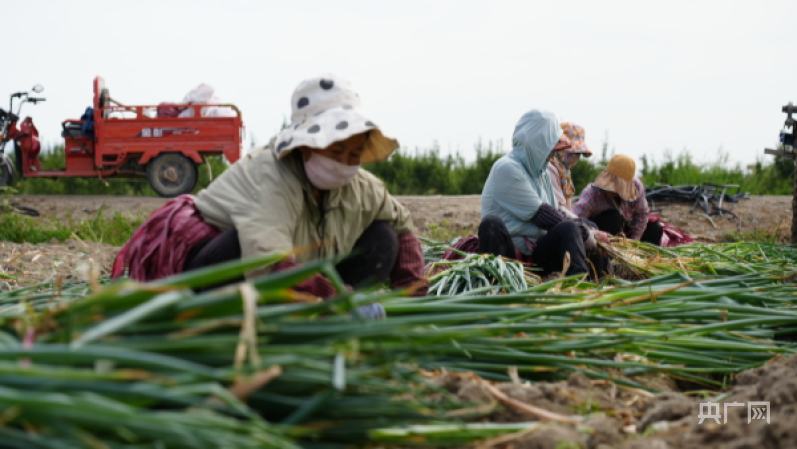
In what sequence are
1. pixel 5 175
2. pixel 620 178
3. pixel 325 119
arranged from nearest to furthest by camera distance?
pixel 325 119 → pixel 620 178 → pixel 5 175

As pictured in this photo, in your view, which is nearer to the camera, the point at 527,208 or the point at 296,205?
the point at 296,205

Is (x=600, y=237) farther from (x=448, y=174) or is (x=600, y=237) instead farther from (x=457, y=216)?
(x=448, y=174)

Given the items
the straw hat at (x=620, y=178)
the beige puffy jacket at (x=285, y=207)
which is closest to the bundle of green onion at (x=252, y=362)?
the beige puffy jacket at (x=285, y=207)

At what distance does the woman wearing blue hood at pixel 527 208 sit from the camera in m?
3.72

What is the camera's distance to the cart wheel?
964 centimetres

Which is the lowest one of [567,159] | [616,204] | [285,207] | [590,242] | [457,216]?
[457,216]

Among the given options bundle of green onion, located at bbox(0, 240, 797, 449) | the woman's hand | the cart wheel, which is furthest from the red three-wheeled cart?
bundle of green onion, located at bbox(0, 240, 797, 449)

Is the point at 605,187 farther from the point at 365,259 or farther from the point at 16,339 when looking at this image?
the point at 16,339

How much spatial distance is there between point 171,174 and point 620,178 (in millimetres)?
6714

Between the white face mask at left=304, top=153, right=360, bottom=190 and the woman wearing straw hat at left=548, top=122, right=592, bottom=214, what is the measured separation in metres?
2.46

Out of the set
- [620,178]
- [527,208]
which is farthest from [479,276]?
[620,178]

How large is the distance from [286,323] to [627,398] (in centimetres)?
97

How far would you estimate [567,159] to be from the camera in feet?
15.2

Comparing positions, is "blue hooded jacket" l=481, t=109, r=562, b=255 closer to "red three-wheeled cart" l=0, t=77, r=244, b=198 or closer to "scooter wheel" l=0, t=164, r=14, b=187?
"red three-wheeled cart" l=0, t=77, r=244, b=198
